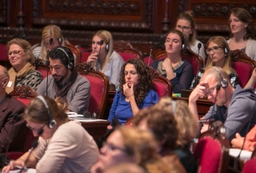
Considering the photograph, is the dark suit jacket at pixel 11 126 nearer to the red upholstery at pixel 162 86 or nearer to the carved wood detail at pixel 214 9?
the red upholstery at pixel 162 86

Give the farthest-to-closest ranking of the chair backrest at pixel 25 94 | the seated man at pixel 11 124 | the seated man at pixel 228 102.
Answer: the chair backrest at pixel 25 94, the seated man at pixel 11 124, the seated man at pixel 228 102

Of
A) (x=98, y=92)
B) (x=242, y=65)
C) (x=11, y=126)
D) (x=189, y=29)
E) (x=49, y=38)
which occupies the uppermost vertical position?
(x=189, y=29)

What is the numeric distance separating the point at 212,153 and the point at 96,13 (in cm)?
516

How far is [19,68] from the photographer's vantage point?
6.09 m

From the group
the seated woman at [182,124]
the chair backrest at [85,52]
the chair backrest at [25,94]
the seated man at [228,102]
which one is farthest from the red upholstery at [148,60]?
the seated woman at [182,124]

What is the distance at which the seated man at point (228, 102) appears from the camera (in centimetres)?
403

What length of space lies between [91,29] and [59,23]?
0.42m

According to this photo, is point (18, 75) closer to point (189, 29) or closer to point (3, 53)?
point (3, 53)

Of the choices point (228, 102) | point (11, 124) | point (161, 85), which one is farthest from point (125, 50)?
point (228, 102)

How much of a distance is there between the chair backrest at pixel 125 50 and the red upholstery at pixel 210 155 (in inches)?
150

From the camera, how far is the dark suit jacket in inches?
176

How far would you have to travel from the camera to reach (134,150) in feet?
6.73

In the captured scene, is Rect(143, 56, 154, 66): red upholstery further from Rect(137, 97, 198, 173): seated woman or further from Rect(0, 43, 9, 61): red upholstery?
Rect(137, 97, 198, 173): seated woman

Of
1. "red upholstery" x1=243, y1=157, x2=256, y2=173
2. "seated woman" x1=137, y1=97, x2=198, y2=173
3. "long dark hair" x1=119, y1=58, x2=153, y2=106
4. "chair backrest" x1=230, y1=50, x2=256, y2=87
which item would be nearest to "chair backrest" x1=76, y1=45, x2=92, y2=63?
"chair backrest" x1=230, y1=50, x2=256, y2=87
